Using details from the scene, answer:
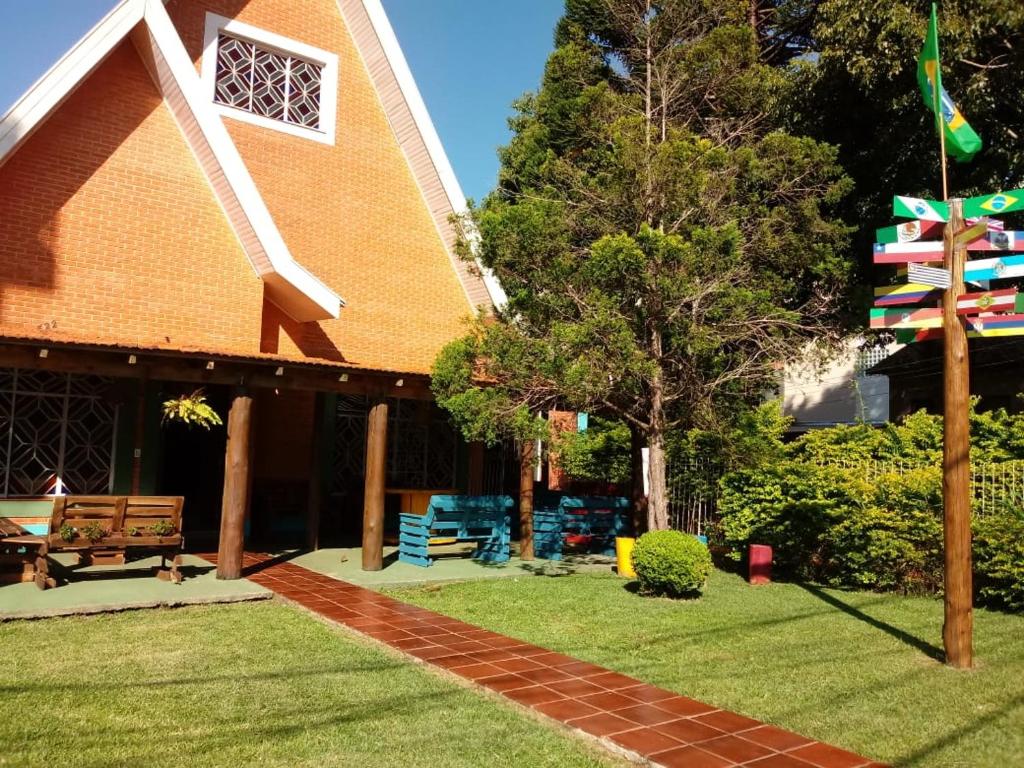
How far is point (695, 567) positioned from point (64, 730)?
658cm

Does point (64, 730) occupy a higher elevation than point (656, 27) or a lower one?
lower

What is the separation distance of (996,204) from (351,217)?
413 inches

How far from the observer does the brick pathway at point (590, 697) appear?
4.71 metres

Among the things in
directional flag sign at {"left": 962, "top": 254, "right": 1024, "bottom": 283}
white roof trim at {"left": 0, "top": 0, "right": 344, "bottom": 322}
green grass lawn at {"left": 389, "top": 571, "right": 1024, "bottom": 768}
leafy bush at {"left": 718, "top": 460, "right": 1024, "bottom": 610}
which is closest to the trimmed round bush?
green grass lawn at {"left": 389, "top": 571, "right": 1024, "bottom": 768}

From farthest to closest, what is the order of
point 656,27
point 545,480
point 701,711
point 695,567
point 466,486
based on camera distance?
point 545,480 < point 466,486 < point 656,27 < point 695,567 < point 701,711

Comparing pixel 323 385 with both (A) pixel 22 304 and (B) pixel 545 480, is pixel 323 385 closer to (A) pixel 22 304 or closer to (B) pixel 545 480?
(A) pixel 22 304

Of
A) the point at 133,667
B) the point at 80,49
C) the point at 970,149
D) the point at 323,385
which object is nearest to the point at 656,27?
the point at 970,149

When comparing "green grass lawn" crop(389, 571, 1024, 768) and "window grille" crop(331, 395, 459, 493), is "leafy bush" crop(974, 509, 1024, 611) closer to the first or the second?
"green grass lawn" crop(389, 571, 1024, 768)

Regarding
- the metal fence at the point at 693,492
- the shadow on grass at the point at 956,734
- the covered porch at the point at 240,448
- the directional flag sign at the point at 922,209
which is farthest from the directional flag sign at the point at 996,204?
the covered porch at the point at 240,448

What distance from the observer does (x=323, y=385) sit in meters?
11.0

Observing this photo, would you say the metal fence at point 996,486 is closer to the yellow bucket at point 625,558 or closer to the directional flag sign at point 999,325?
the directional flag sign at point 999,325

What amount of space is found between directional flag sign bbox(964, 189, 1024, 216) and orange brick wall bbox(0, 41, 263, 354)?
8409 mm

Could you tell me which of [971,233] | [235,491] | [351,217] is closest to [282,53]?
[351,217]

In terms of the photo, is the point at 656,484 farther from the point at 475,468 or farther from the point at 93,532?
the point at 93,532
